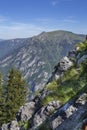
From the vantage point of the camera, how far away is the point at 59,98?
39.5 meters

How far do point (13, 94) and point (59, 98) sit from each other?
3330 cm

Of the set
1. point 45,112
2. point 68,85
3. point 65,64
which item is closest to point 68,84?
point 68,85

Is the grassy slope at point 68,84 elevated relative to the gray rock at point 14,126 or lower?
elevated

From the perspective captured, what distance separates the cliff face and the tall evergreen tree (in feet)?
66.0

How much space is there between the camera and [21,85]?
2921 inches

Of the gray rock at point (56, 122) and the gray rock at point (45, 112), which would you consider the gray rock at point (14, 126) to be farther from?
the gray rock at point (56, 122)

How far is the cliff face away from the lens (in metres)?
33.0

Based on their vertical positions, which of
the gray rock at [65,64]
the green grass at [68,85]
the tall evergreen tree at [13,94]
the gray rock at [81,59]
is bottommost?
the tall evergreen tree at [13,94]

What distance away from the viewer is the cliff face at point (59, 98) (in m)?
33.0

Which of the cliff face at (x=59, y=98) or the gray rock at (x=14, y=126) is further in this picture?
the gray rock at (x=14, y=126)

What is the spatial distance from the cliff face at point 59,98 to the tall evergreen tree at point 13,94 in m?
20.1

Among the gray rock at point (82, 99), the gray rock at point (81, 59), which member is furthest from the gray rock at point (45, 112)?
the gray rock at point (81, 59)

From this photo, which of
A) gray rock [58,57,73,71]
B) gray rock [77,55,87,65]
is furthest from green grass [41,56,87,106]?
gray rock [58,57,73,71]

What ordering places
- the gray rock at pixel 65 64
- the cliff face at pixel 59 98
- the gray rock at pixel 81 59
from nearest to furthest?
1. the cliff face at pixel 59 98
2. the gray rock at pixel 81 59
3. the gray rock at pixel 65 64
